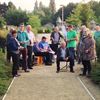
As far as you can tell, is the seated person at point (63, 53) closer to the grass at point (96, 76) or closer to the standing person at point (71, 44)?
the standing person at point (71, 44)

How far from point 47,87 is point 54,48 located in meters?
8.06

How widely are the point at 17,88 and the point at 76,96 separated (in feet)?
7.27

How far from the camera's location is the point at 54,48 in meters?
21.1

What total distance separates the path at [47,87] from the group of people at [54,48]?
58 cm

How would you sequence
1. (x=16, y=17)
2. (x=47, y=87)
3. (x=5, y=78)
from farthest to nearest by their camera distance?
(x=16, y=17), (x=5, y=78), (x=47, y=87)

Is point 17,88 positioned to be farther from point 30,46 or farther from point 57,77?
point 30,46

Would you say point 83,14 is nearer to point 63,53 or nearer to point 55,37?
point 55,37

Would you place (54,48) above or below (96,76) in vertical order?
above

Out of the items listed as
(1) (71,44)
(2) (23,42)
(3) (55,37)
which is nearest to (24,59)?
(2) (23,42)

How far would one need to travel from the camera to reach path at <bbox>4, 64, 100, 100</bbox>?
11602 millimetres

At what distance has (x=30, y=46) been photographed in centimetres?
1800

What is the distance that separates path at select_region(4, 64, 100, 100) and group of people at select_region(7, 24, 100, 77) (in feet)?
1.92

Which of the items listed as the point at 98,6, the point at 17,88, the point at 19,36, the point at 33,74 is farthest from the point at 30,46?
the point at 98,6

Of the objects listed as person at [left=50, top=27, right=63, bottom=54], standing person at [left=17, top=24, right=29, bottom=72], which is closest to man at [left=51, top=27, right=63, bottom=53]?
person at [left=50, top=27, right=63, bottom=54]
